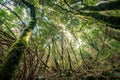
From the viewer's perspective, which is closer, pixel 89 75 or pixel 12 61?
pixel 12 61

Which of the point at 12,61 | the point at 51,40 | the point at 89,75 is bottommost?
the point at 89,75

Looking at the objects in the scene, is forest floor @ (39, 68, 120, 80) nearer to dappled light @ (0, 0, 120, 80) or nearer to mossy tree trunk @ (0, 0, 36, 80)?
dappled light @ (0, 0, 120, 80)

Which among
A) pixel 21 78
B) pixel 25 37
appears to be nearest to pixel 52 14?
pixel 25 37

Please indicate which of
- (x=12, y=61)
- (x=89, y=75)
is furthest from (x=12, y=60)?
(x=89, y=75)

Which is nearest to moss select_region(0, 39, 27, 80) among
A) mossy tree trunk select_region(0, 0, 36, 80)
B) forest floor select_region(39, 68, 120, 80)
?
mossy tree trunk select_region(0, 0, 36, 80)

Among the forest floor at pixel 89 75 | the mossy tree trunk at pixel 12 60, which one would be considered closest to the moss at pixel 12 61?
the mossy tree trunk at pixel 12 60

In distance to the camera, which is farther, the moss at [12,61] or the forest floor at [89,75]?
the forest floor at [89,75]

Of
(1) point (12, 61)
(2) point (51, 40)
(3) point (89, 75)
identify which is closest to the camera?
(1) point (12, 61)

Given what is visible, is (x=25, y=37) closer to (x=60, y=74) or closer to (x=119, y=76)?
(x=60, y=74)

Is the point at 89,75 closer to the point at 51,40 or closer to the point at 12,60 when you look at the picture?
the point at 12,60

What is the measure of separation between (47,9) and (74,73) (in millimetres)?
3791

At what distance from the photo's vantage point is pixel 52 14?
25.9 feet

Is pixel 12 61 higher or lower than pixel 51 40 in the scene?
lower

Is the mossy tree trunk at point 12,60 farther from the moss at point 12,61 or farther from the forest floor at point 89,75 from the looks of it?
the forest floor at point 89,75
